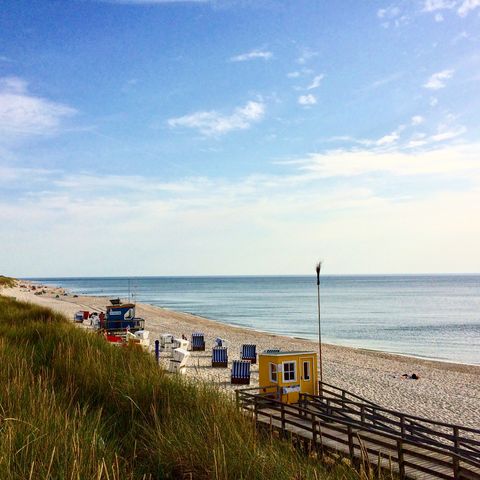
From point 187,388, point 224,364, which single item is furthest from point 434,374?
point 187,388

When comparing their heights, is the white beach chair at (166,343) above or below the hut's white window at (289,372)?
below

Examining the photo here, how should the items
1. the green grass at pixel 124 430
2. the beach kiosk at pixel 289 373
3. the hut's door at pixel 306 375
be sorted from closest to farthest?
1. the green grass at pixel 124 430
2. the beach kiosk at pixel 289 373
3. the hut's door at pixel 306 375

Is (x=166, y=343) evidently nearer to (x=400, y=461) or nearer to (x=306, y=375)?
(x=306, y=375)

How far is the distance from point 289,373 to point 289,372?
0.03 metres

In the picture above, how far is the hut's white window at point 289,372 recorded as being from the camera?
1280cm

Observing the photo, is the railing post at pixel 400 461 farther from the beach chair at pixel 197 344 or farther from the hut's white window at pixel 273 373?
the beach chair at pixel 197 344

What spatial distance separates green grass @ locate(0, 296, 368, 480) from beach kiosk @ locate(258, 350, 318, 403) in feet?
19.9

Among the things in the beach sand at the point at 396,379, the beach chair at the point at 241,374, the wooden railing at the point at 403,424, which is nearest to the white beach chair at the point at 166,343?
the beach sand at the point at 396,379

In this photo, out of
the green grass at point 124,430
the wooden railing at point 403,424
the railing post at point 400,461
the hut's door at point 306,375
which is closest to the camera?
the green grass at point 124,430

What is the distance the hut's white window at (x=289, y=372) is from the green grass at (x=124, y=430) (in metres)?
6.19

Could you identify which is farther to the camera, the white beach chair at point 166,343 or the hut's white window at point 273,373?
the white beach chair at point 166,343

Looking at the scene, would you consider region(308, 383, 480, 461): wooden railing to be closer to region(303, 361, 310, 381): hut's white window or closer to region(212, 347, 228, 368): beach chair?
region(303, 361, 310, 381): hut's white window

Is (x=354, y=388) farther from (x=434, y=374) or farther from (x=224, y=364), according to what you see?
(x=434, y=374)

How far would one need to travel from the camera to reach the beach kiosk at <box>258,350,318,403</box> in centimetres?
1271
